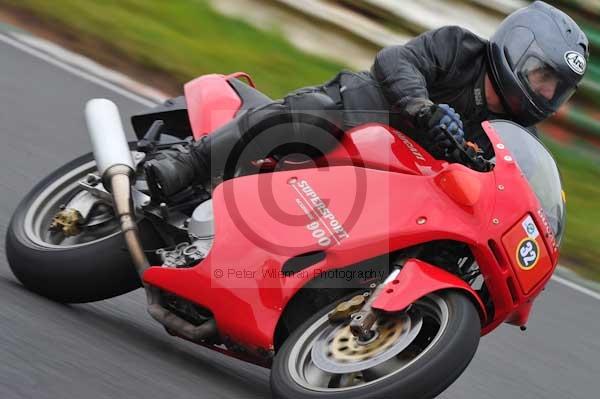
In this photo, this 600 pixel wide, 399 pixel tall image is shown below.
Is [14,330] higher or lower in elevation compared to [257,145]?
lower

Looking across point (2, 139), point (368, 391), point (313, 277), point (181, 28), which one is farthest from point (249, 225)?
point (181, 28)

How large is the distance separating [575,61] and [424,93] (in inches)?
21.6

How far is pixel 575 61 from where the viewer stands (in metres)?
4.07

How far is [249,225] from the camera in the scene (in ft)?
13.1

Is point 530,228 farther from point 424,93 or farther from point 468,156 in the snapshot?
point 424,93

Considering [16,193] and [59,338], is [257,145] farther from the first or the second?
[16,193]

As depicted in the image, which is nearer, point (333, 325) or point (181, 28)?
point (333, 325)

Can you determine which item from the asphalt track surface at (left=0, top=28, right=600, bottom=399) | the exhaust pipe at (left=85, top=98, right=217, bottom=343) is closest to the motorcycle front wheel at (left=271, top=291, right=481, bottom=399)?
the asphalt track surface at (left=0, top=28, right=600, bottom=399)

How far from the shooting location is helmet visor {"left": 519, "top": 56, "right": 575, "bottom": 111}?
13.4 ft

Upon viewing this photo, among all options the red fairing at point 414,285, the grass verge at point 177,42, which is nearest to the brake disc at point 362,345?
the red fairing at point 414,285

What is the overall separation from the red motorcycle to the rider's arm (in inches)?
7.7

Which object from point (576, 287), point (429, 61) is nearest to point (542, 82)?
point (429, 61)

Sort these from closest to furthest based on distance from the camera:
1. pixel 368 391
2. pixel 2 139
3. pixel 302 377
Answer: pixel 368 391, pixel 302 377, pixel 2 139

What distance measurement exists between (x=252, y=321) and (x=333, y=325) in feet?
0.99
